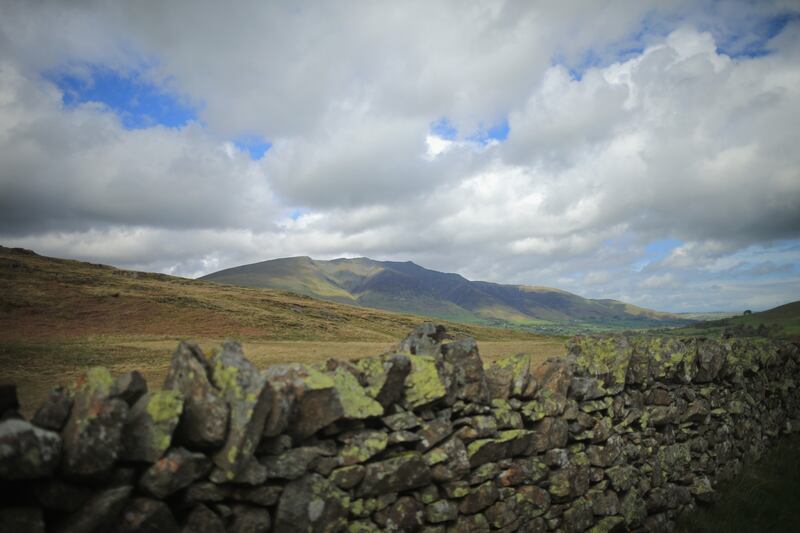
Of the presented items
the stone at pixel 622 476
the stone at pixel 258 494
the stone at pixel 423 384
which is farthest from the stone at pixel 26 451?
the stone at pixel 622 476

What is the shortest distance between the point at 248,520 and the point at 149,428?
66.1 inches

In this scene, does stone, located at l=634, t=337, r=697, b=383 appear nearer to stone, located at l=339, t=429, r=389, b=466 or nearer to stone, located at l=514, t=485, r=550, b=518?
stone, located at l=514, t=485, r=550, b=518

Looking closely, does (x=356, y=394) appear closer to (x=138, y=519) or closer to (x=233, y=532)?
(x=233, y=532)

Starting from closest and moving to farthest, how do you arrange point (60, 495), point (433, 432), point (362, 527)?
1. point (60, 495)
2. point (362, 527)
3. point (433, 432)

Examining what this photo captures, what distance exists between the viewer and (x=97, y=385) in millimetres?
4500

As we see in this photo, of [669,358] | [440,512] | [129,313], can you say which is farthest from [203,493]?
[129,313]

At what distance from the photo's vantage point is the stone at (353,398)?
235 inches

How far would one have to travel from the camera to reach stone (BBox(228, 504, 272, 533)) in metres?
5.09

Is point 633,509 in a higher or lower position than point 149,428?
lower

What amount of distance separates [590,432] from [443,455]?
4.18m

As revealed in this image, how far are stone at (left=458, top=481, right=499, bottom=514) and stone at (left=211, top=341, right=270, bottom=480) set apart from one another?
3.83m

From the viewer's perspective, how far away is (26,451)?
3871 millimetres

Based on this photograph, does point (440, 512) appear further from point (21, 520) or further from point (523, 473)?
point (21, 520)

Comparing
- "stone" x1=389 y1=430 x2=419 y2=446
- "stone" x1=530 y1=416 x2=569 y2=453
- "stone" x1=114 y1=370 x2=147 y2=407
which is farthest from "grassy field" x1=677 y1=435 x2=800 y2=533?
"stone" x1=114 y1=370 x2=147 y2=407
